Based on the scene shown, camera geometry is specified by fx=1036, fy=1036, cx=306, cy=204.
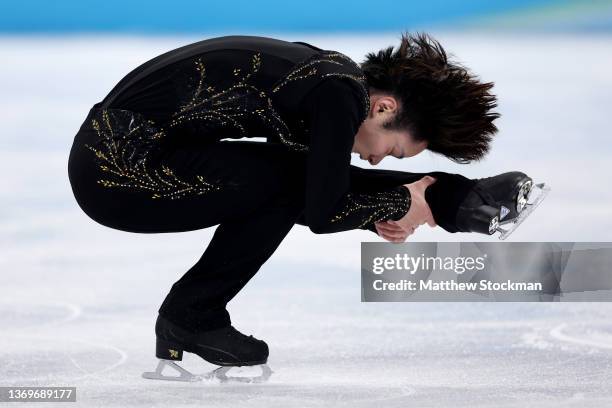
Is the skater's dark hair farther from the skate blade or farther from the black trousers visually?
the skate blade

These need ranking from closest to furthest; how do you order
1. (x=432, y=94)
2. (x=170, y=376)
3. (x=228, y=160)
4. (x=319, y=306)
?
(x=432, y=94), (x=228, y=160), (x=170, y=376), (x=319, y=306)

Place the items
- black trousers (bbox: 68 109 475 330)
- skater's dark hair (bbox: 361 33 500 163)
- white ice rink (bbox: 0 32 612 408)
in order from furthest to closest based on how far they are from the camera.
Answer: white ice rink (bbox: 0 32 612 408) < black trousers (bbox: 68 109 475 330) < skater's dark hair (bbox: 361 33 500 163)

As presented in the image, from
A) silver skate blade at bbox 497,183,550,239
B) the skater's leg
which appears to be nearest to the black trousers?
the skater's leg

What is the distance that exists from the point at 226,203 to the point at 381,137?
409 mm

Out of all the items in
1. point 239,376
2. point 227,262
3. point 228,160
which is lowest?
point 239,376

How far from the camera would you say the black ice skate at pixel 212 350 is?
8.71ft

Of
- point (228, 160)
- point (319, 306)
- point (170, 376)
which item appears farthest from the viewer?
point (319, 306)

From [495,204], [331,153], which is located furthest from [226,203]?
[495,204]

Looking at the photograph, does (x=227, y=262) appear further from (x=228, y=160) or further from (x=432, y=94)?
(x=432, y=94)

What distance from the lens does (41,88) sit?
5.52 meters

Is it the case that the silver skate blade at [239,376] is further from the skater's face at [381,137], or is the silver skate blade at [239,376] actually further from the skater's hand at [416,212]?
the skater's face at [381,137]

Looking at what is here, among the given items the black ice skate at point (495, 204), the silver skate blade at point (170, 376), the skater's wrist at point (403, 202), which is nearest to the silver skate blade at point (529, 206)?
the black ice skate at point (495, 204)

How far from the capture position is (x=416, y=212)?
8.31ft

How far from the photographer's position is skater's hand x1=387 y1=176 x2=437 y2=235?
2527 mm
